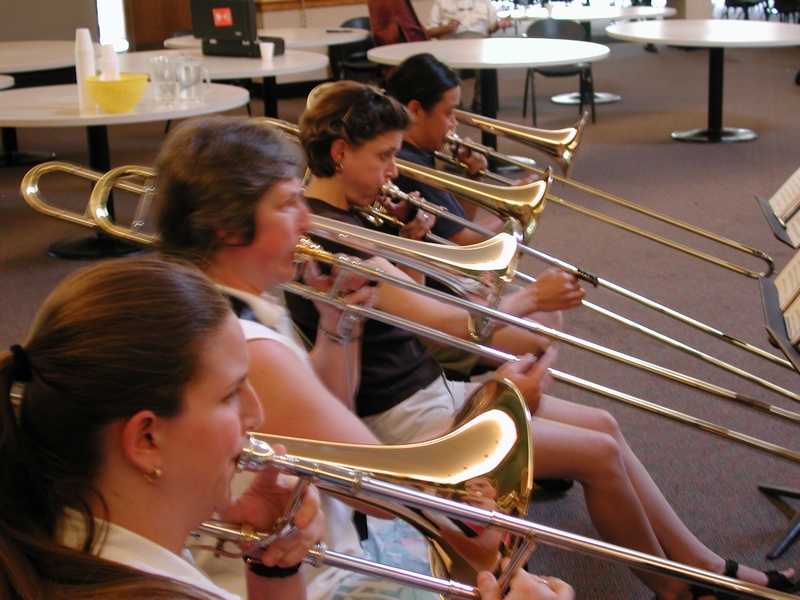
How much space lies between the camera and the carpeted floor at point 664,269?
218 cm

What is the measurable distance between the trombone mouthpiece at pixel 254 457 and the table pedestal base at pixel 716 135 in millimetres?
5422

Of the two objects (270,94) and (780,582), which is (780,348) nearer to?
(780,582)

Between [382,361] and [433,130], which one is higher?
[433,130]

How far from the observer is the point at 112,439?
840mm

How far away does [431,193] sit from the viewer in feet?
7.91

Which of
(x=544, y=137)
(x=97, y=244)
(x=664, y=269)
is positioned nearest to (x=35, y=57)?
(x=97, y=244)

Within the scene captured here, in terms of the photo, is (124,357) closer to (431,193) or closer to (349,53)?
(431,193)

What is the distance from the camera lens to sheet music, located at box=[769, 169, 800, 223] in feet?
7.48

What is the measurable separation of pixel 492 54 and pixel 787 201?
8.89 ft

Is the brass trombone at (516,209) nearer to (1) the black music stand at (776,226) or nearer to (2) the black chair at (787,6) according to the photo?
(1) the black music stand at (776,226)

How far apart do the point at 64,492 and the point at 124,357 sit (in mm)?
137

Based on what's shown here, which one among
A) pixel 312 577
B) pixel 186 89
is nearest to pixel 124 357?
pixel 312 577

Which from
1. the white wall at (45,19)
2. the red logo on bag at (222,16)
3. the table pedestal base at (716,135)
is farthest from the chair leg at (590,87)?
the white wall at (45,19)

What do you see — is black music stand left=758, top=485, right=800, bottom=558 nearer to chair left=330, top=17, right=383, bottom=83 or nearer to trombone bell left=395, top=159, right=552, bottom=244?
trombone bell left=395, top=159, right=552, bottom=244
